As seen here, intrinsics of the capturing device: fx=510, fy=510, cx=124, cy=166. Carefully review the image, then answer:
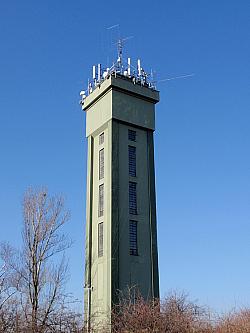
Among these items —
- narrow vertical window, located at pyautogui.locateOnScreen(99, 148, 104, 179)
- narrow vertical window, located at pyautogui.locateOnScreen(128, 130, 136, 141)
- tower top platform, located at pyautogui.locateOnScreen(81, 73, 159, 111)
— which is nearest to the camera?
narrow vertical window, located at pyautogui.locateOnScreen(99, 148, 104, 179)

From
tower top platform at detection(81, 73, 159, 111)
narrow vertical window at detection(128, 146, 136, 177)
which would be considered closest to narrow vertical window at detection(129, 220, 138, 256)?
narrow vertical window at detection(128, 146, 136, 177)

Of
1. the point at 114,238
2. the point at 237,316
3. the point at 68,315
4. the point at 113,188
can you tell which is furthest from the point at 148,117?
the point at 68,315

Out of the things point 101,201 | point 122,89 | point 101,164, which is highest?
point 122,89

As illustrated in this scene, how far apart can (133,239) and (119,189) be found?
3.58 metres

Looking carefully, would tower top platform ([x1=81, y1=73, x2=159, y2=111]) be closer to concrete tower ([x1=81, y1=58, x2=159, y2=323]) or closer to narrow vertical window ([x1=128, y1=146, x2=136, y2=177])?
concrete tower ([x1=81, y1=58, x2=159, y2=323])

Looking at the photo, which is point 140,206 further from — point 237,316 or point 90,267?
point 237,316

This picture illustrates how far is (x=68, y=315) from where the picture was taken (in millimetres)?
17984

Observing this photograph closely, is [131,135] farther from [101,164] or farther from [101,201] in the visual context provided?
[101,201]

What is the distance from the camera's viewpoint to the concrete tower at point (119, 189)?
111 feet

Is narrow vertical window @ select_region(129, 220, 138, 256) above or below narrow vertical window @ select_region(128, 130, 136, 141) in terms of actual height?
below

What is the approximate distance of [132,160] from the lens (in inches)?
1468

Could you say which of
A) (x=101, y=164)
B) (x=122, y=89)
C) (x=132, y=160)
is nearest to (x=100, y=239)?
(x=101, y=164)

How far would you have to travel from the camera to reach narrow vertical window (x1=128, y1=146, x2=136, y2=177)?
121 feet

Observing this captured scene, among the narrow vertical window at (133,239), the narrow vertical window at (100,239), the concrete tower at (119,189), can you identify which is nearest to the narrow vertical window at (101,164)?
the concrete tower at (119,189)
